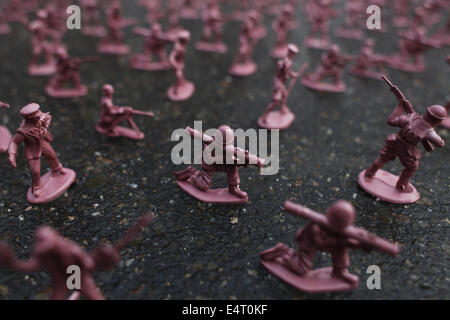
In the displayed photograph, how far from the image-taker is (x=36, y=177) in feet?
11.9

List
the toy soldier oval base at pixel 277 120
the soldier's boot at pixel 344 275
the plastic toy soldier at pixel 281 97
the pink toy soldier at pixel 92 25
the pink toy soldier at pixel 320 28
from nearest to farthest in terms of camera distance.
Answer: the soldier's boot at pixel 344 275, the plastic toy soldier at pixel 281 97, the toy soldier oval base at pixel 277 120, the pink toy soldier at pixel 320 28, the pink toy soldier at pixel 92 25

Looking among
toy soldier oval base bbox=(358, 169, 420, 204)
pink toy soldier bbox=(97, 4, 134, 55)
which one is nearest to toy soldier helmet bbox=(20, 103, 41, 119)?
toy soldier oval base bbox=(358, 169, 420, 204)

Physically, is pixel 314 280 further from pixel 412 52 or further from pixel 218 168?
pixel 412 52

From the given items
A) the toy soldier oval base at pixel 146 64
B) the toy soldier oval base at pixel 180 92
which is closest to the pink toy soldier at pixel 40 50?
the toy soldier oval base at pixel 146 64

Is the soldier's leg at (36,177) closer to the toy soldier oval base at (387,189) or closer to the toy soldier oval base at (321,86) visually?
the toy soldier oval base at (387,189)

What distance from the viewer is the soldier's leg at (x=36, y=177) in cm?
356

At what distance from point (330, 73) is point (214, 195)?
3.35m

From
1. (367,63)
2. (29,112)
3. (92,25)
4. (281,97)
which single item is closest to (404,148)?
(281,97)

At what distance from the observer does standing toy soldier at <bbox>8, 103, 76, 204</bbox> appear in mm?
3301

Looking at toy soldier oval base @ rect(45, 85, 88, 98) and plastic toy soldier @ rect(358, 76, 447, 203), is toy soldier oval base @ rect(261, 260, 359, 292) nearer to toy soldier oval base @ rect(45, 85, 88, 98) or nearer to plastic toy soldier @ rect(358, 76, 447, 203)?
plastic toy soldier @ rect(358, 76, 447, 203)

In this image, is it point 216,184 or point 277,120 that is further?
point 277,120

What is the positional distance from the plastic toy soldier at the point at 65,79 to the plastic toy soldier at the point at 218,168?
277cm

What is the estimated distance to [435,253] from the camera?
3.31m

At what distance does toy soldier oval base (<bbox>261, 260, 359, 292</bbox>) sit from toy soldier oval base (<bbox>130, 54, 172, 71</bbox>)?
4.50 m
